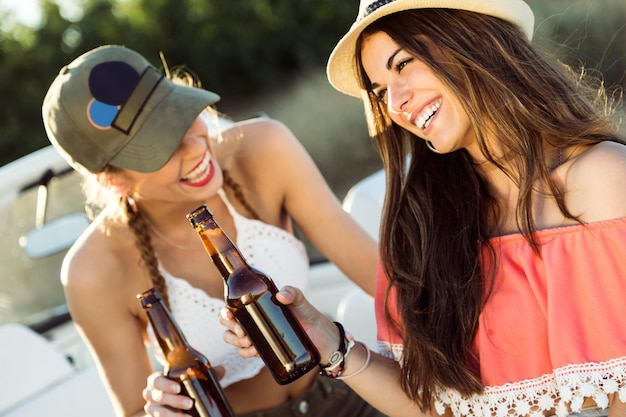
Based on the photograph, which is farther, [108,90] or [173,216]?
[173,216]

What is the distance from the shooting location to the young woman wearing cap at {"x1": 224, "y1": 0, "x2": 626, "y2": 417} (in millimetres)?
2035

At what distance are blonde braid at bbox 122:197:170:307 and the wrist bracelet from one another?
0.73m

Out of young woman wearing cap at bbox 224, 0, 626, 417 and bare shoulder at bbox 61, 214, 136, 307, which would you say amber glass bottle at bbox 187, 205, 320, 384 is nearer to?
young woman wearing cap at bbox 224, 0, 626, 417

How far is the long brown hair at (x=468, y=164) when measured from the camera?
216 cm

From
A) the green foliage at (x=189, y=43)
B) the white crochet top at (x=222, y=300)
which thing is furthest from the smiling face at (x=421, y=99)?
the green foliage at (x=189, y=43)

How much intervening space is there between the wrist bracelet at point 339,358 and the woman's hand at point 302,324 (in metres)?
0.01

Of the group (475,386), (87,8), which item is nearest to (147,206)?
(475,386)

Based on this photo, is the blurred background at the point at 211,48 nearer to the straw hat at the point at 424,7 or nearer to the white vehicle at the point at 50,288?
the white vehicle at the point at 50,288

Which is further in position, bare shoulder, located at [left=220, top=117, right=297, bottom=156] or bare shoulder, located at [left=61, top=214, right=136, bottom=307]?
bare shoulder, located at [left=220, top=117, right=297, bottom=156]

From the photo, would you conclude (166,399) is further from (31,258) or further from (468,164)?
(31,258)

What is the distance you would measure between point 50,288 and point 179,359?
137 cm

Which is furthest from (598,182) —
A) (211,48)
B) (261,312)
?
(211,48)

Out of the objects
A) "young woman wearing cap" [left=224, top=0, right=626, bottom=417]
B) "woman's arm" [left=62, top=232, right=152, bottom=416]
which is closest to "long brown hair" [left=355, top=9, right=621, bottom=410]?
"young woman wearing cap" [left=224, top=0, right=626, bottom=417]

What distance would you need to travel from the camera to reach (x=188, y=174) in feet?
8.34
